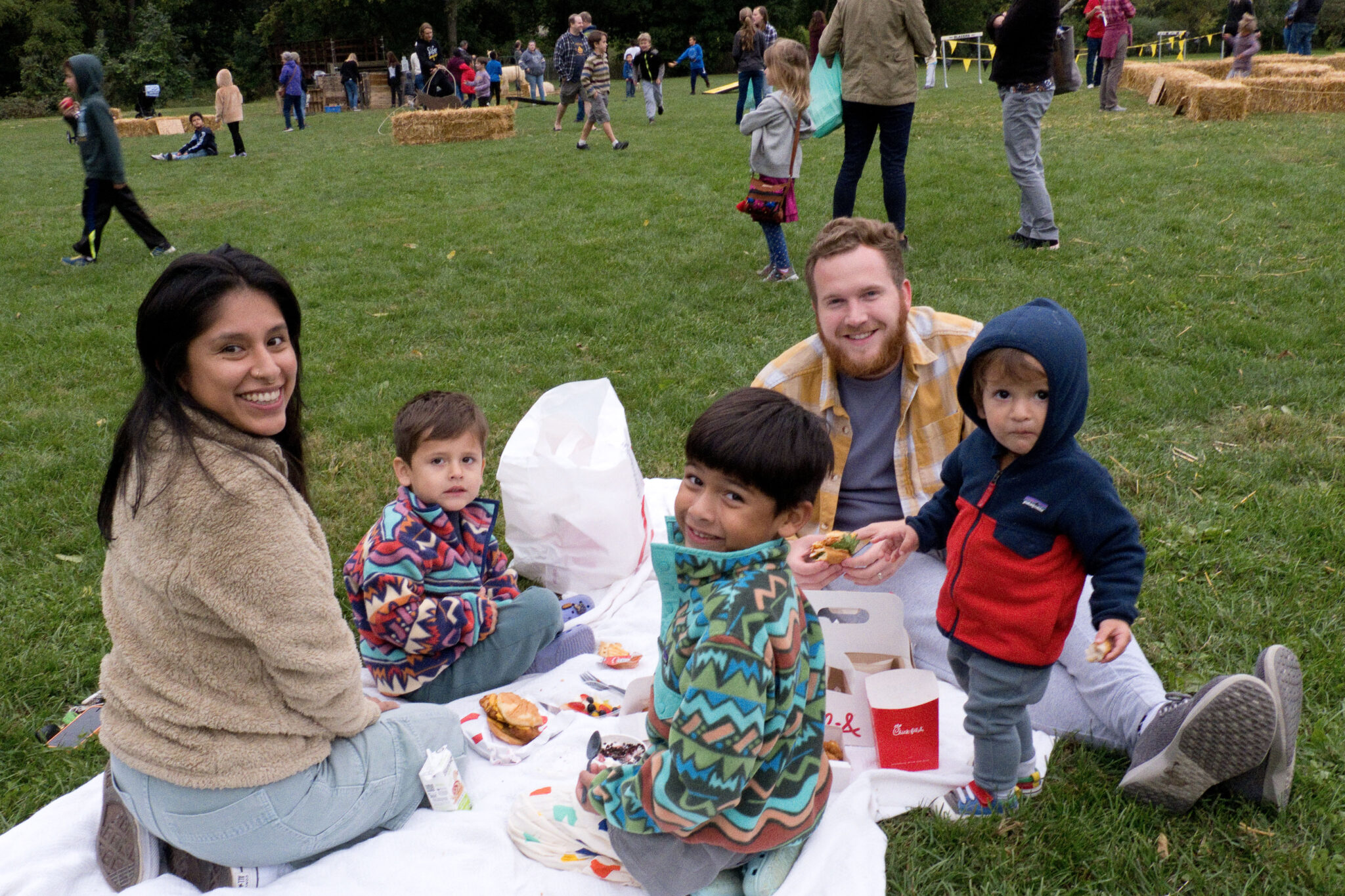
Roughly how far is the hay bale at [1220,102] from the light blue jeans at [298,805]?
1457 cm

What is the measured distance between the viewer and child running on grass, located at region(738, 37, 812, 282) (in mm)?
6613

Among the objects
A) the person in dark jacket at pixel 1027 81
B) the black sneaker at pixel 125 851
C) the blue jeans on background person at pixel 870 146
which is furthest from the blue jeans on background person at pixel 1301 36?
the black sneaker at pixel 125 851

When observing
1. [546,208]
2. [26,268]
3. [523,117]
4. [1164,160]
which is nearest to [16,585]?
[26,268]

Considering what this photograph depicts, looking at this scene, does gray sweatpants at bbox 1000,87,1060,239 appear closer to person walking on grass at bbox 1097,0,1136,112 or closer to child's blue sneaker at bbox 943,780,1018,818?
child's blue sneaker at bbox 943,780,1018,818

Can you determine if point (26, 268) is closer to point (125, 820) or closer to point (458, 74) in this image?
point (125, 820)

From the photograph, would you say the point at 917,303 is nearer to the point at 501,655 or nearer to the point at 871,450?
the point at 871,450

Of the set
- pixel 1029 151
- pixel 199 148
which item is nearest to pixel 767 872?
pixel 1029 151

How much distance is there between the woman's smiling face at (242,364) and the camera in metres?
1.97

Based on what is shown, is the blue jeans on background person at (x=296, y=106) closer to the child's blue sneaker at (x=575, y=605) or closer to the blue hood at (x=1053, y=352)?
the child's blue sneaker at (x=575, y=605)

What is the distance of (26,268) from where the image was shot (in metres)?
8.51

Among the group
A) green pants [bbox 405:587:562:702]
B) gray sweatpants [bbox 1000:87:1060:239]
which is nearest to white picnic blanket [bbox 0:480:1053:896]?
green pants [bbox 405:587:562:702]

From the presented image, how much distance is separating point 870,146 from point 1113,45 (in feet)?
32.4

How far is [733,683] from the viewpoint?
178cm

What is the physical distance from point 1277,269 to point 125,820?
7322mm
